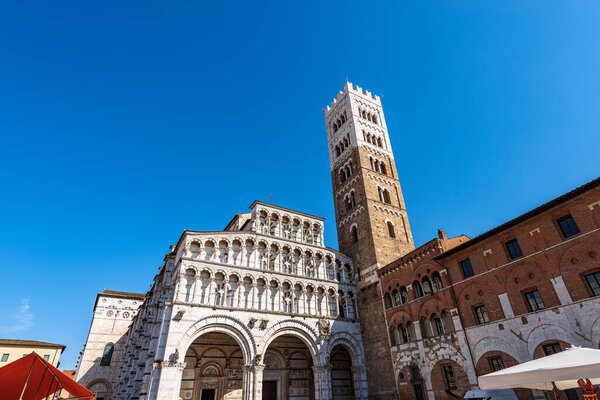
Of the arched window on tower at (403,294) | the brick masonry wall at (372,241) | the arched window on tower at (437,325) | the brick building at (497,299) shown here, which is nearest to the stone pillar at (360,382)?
the brick masonry wall at (372,241)

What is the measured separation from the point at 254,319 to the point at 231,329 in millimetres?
1696

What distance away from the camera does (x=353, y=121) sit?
37250 millimetres

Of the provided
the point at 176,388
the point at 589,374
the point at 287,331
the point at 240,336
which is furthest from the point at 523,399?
the point at 176,388

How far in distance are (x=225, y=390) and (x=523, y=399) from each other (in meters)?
19.4

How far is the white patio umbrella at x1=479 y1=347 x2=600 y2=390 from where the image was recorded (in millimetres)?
6887

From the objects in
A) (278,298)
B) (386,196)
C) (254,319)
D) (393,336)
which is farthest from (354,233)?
→ (254,319)

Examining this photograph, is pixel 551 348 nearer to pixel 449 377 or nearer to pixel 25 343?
pixel 449 377

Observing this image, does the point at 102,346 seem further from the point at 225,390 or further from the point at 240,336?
the point at 240,336

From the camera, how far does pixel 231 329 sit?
22.4 metres

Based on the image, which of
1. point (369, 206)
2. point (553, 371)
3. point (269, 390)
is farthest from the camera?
point (369, 206)

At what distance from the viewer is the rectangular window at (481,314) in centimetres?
1893

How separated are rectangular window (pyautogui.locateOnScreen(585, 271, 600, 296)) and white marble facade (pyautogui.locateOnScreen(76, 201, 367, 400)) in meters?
16.8

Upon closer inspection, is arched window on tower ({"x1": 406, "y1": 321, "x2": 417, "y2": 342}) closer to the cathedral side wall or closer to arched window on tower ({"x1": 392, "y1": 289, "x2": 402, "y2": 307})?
arched window on tower ({"x1": 392, "y1": 289, "x2": 402, "y2": 307})

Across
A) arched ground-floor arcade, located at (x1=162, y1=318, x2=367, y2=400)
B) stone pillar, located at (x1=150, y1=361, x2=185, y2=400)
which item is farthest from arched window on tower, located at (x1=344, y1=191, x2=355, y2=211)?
stone pillar, located at (x1=150, y1=361, x2=185, y2=400)
